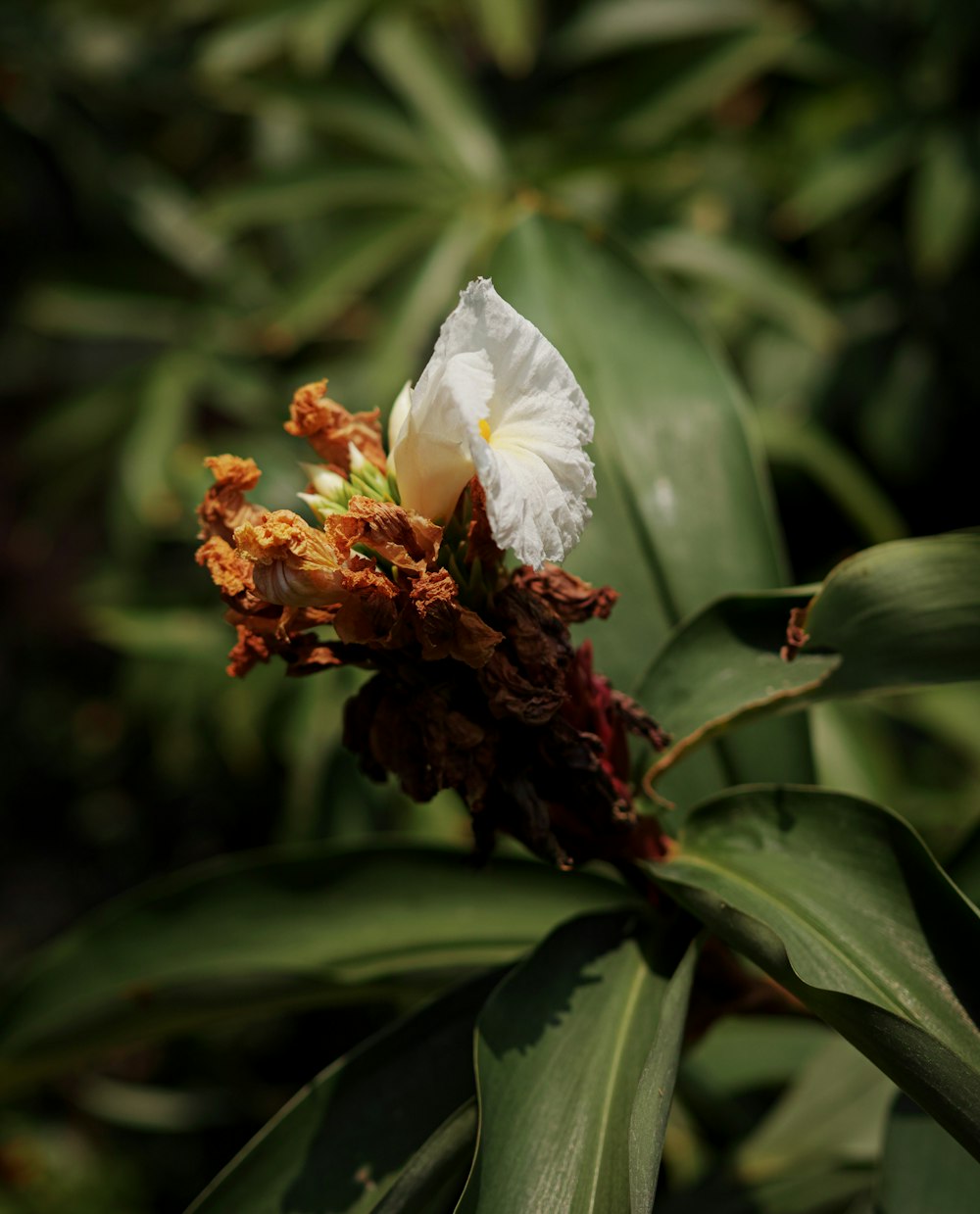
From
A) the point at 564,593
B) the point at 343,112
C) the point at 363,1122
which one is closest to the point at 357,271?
the point at 343,112

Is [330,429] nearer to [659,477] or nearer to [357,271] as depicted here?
[659,477]

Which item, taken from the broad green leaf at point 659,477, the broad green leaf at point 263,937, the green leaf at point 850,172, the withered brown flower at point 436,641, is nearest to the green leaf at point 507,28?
the green leaf at point 850,172

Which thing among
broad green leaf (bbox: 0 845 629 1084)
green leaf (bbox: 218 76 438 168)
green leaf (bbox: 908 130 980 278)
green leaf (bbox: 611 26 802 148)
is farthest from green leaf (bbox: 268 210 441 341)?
broad green leaf (bbox: 0 845 629 1084)

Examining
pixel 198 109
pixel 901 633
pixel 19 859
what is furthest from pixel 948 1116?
pixel 19 859

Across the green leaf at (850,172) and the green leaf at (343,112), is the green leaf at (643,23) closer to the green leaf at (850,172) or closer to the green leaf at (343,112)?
the green leaf at (850,172)

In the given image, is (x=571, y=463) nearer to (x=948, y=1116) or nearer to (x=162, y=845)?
(x=948, y=1116)

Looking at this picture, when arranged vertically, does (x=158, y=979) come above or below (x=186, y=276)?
below
